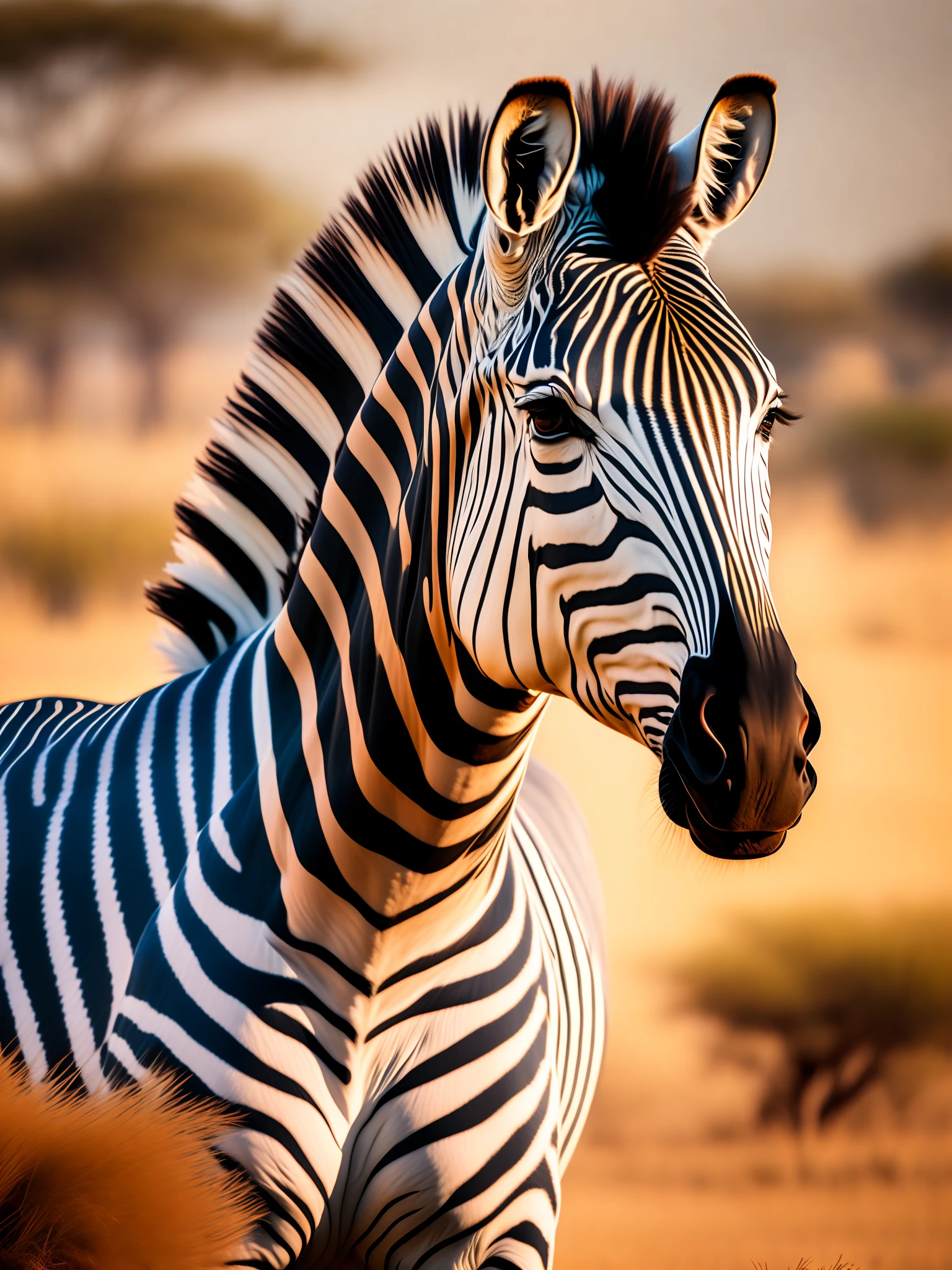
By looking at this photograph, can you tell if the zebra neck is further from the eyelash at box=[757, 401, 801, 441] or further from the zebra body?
the eyelash at box=[757, 401, 801, 441]

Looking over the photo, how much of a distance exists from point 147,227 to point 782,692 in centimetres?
268

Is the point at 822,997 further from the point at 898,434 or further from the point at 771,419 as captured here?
the point at 771,419

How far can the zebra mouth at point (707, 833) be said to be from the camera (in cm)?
62

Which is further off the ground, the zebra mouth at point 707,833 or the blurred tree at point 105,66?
the blurred tree at point 105,66

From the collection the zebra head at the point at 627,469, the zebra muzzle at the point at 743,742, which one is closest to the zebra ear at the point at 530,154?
the zebra head at the point at 627,469

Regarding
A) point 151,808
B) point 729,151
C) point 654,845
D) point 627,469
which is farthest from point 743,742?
point 654,845

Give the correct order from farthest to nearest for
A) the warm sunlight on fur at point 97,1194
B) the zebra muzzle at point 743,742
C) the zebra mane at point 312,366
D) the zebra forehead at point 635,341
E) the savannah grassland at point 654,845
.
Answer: the savannah grassland at point 654,845, the zebra mane at point 312,366, the zebra forehead at point 635,341, the zebra muzzle at point 743,742, the warm sunlight on fur at point 97,1194

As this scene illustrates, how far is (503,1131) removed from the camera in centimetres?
83

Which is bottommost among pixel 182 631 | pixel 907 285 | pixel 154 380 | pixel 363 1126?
pixel 363 1126

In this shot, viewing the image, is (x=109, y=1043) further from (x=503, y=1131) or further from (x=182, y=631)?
(x=182, y=631)

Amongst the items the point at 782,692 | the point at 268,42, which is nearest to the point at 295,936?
the point at 782,692

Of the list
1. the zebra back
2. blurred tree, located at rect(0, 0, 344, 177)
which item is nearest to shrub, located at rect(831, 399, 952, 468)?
blurred tree, located at rect(0, 0, 344, 177)

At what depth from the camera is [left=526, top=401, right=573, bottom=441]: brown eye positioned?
2.32 feet

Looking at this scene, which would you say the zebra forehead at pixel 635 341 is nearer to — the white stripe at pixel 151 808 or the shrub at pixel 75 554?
the white stripe at pixel 151 808
